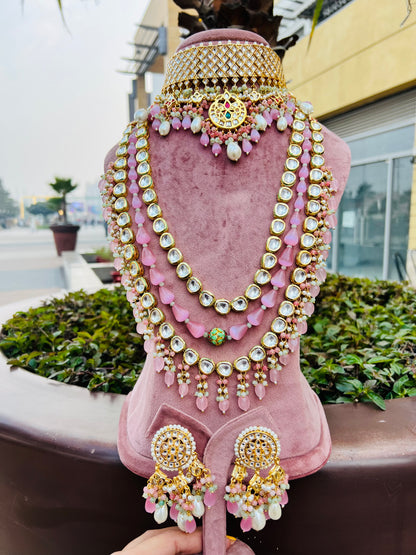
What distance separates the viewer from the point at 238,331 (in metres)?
0.77

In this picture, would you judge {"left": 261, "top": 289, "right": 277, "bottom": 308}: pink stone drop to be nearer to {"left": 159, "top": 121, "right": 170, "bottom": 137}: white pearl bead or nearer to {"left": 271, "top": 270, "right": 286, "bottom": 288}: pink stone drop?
{"left": 271, "top": 270, "right": 286, "bottom": 288}: pink stone drop

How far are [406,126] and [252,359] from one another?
4385mm

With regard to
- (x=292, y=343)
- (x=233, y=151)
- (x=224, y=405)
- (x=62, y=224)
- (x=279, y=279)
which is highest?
(x=62, y=224)

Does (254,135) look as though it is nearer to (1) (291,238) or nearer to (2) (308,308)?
(1) (291,238)

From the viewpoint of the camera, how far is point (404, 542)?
903mm

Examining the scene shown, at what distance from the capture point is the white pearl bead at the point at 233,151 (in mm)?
788

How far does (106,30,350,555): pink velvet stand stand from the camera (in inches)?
30.8

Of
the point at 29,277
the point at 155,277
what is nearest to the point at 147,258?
the point at 155,277

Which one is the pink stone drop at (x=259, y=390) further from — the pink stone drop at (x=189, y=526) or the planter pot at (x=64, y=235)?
the planter pot at (x=64, y=235)

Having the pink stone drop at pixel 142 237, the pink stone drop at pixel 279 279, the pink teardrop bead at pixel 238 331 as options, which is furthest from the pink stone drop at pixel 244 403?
the pink stone drop at pixel 142 237

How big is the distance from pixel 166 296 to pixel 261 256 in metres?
0.20

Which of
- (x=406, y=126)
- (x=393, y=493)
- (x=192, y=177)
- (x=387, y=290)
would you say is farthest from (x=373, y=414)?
(x=406, y=126)

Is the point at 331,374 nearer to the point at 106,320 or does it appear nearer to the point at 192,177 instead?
the point at 192,177

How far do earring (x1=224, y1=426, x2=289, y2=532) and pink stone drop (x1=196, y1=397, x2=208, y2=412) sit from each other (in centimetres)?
9
